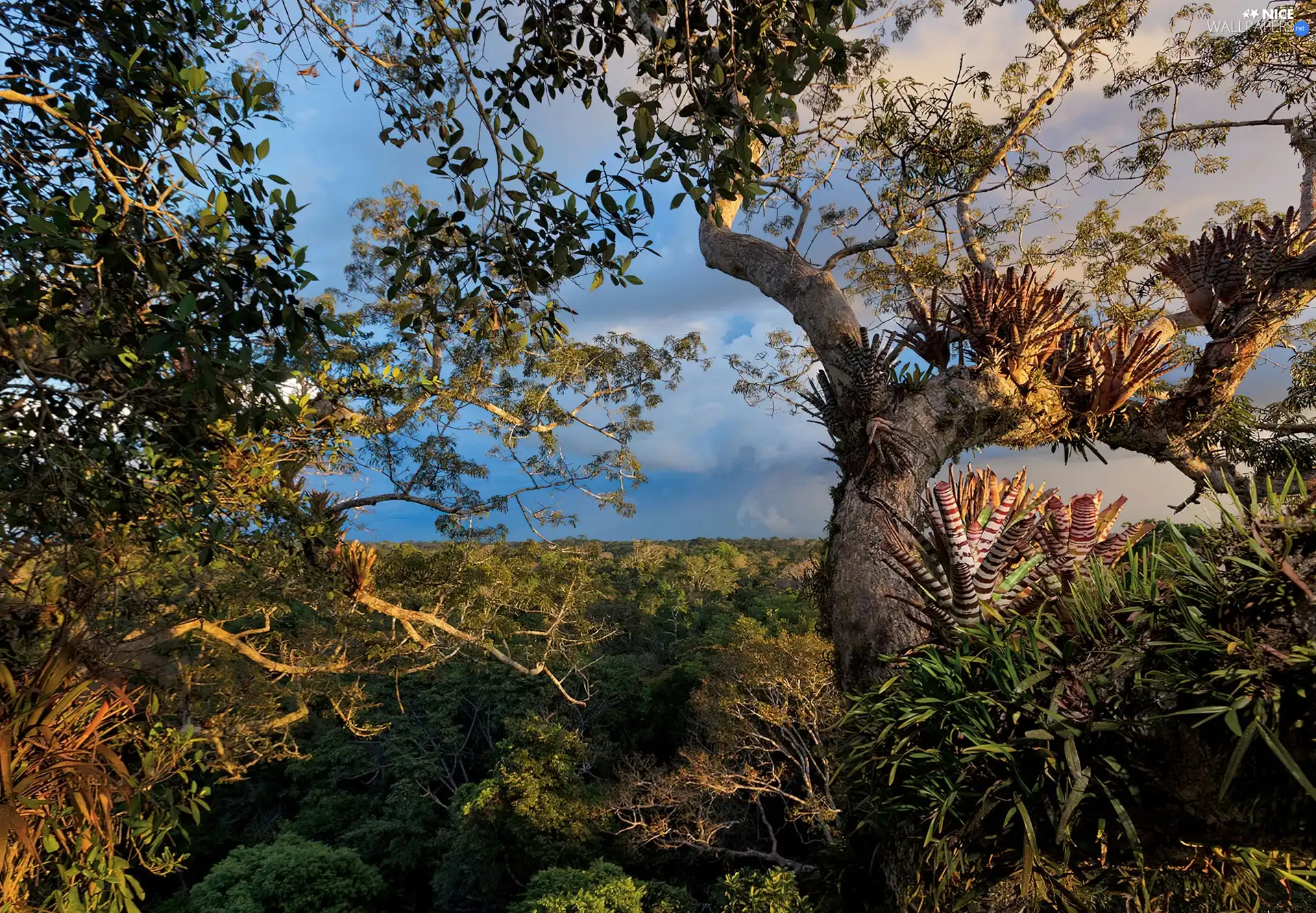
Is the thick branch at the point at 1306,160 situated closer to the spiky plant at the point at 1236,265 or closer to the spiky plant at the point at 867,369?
the spiky plant at the point at 1236,265

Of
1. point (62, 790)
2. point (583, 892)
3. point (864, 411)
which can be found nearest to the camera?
point (62, 790)

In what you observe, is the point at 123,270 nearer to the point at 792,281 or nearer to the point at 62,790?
the point at 62,790

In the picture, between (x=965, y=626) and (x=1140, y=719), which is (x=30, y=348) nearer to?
(x=965, y=626)

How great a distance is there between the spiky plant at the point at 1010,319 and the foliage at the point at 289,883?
18102mm

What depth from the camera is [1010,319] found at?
136 inches

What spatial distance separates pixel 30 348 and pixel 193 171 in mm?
1103

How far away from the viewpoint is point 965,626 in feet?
6.81

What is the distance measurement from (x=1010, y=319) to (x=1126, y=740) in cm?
256

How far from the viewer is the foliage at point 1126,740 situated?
4.14 feet

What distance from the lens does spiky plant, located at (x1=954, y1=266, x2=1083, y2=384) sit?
3.42 meters

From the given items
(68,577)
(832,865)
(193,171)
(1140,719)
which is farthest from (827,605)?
(68,577)

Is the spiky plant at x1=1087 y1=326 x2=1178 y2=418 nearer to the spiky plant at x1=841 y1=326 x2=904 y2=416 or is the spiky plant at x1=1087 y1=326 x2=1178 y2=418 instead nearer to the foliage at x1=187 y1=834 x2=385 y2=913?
the spiky plant at x1=841 y1=326 x2=904 y2=416

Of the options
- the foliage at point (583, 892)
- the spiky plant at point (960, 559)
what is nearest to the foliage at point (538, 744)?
the foliage at point (583, 892)

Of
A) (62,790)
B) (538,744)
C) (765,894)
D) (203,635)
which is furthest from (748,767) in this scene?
(62,790)
